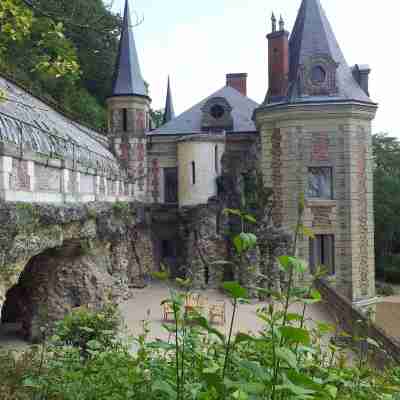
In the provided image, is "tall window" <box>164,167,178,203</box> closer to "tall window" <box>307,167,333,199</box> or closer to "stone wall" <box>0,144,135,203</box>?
"tall window" <box>307,167,333,199</box>

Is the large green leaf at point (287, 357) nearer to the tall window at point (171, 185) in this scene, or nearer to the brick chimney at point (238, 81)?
the tall window at point (171, 185)

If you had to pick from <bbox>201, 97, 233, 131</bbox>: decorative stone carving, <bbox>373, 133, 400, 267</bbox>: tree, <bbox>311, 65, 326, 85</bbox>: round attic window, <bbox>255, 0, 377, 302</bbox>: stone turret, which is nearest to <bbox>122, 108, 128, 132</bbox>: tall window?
<bbox>201, 97, 233, 131</bbox>: decorative stone carving

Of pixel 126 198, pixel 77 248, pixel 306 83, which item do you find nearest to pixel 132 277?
pixel 126 198

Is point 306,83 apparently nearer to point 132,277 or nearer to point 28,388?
point 132,277

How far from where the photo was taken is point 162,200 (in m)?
20.9

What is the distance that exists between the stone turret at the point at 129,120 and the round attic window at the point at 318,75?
305 inches

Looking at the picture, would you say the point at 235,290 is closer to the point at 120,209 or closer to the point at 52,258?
the point at 52,258

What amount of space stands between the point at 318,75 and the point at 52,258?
40.5ft

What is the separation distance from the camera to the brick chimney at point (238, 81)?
87.2 feet

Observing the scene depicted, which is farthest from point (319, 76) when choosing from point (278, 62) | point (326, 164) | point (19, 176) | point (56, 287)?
point (19, 176)

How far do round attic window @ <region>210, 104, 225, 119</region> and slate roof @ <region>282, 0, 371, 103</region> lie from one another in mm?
4263

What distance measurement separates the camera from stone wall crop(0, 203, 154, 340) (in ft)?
22.0

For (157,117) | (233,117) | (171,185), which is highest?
(157,117)

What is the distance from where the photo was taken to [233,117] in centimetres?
2116
